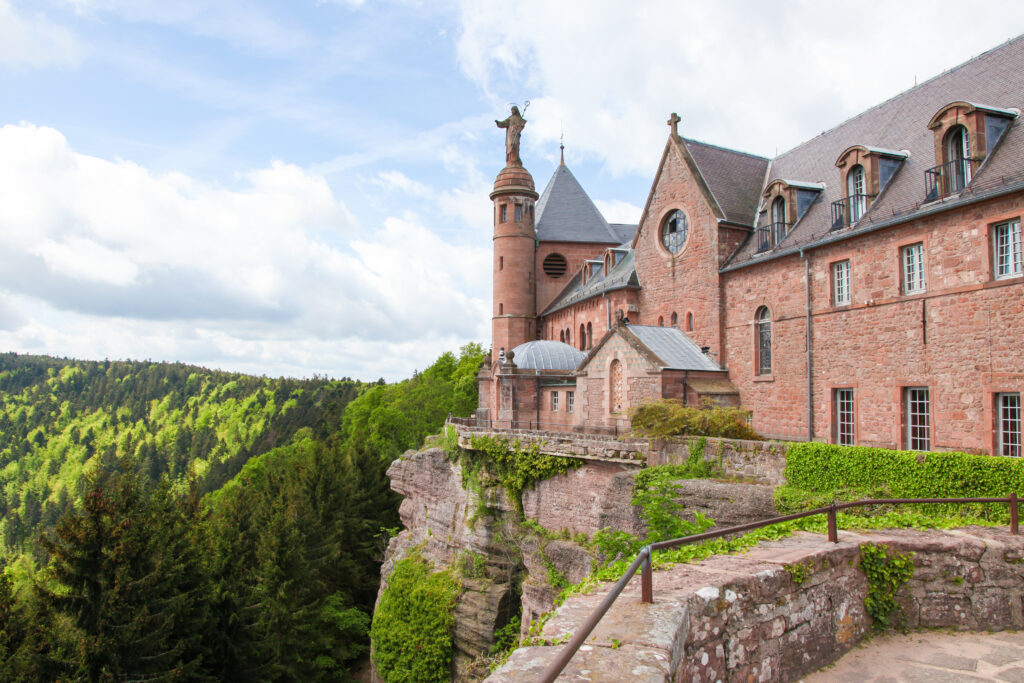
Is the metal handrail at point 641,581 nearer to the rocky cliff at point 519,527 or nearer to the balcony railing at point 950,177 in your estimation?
the rocky cliff at point 519,527

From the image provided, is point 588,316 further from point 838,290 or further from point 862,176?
point 862,176

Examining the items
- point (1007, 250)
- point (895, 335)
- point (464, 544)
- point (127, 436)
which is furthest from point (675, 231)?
point (127, 436)

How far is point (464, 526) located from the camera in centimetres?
2647

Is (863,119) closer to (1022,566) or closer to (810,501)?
(810,501)

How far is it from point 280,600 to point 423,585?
6223 millimetres

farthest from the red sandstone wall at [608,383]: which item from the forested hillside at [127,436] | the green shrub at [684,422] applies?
the forested hillside at [127,436]

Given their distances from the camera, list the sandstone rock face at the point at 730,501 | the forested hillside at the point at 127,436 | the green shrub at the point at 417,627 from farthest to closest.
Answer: the forested hillside at the point at 127,436 < the green shrub at the point at 417,627 < the sandstone rock face at the point at 730,501

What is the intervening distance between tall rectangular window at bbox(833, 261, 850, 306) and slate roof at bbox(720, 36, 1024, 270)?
0.88m

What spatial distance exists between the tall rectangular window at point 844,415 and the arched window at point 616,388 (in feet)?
23.5

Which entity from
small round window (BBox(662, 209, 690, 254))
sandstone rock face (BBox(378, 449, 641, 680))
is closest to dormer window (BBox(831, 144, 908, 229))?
small round window (BBox(662, 209, 690, 254))

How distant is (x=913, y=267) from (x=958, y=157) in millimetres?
2996

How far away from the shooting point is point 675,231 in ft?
94.0

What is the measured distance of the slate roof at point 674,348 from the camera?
24.5m

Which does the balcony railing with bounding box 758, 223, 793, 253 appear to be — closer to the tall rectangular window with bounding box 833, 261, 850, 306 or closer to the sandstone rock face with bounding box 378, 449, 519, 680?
the tall rectangular window with bounding box 833, 261, 850, 306
